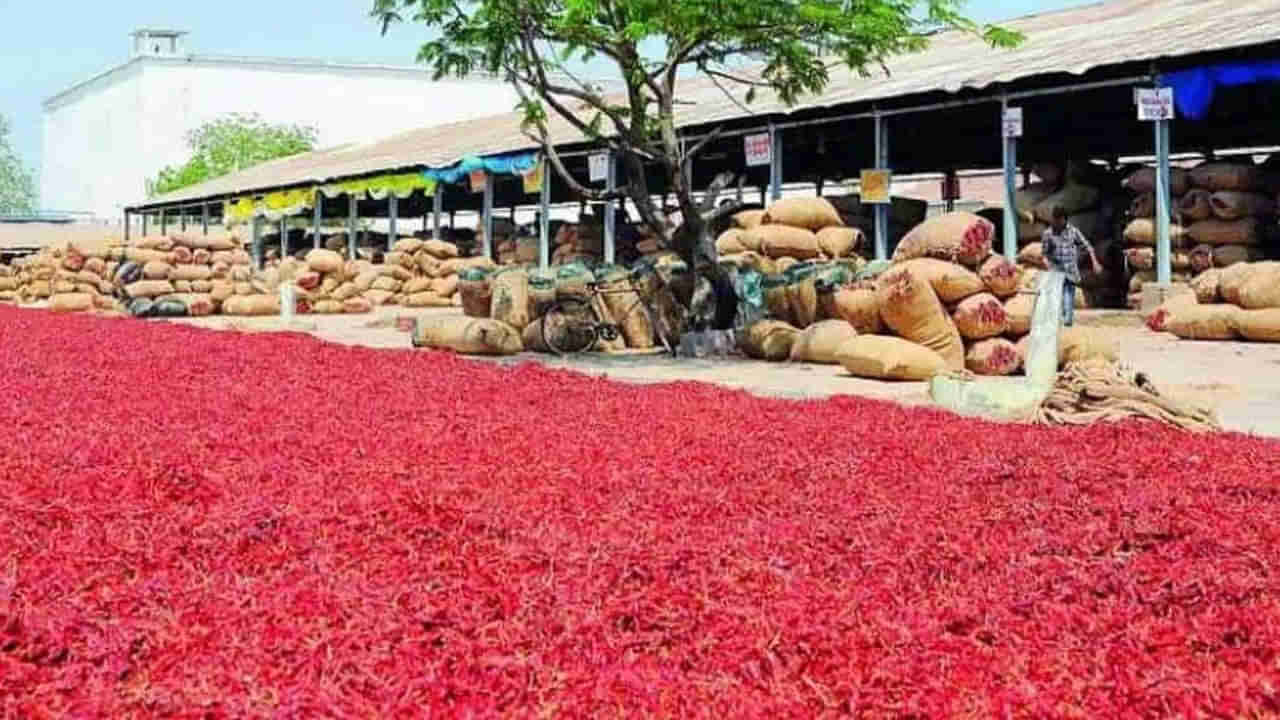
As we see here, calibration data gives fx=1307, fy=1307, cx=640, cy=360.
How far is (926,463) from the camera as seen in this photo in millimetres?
4941

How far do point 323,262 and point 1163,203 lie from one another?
14804mm

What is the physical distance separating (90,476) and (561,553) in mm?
1926

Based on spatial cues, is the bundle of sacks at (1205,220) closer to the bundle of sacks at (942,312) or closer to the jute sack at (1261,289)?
the jute sack at (1261,289)

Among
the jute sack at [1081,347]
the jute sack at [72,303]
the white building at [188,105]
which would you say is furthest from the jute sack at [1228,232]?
the white building at [188,105]

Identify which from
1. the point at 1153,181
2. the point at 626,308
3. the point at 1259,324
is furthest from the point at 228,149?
the point at 1259,324

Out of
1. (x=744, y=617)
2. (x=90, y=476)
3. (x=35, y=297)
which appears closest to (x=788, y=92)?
(x=90, y=476)

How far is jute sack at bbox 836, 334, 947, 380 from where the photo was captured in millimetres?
8953

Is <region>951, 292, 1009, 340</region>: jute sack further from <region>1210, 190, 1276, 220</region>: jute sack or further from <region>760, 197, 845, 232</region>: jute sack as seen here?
<region>760, 197, 845, 232</region>: jute sack

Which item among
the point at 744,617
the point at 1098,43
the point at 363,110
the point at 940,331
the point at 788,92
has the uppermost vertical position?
the point at 363,110

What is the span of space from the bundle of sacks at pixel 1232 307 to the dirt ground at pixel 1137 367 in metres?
0.17

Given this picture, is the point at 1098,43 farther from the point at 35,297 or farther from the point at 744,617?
the point at 35,297

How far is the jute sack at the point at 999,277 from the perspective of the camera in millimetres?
9648

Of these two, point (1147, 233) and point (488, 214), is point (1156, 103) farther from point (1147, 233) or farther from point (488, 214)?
point (488, 214)

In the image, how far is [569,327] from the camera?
472 inches
